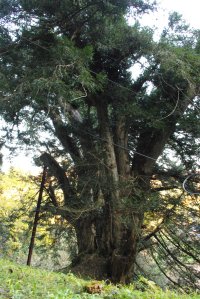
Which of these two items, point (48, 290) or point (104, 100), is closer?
point (48, 290)

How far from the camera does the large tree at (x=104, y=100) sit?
5.14 meters

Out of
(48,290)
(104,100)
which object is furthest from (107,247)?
(48,290)

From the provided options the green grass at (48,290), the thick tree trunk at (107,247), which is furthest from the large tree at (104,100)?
the green grass at (48,290)

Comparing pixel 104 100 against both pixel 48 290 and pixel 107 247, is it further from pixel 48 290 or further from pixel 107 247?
pixel 48 290

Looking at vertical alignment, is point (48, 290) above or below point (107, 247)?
below

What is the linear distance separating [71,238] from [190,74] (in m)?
6.15

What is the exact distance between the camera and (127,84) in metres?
7.85

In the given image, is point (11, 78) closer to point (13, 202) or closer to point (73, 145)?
point (73, 145)

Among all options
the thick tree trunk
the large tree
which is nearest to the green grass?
the large tree

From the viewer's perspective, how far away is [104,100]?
7773 millimetres

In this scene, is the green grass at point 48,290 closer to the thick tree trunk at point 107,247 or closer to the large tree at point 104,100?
the large tree at point 104,100

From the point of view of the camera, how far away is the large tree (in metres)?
5.14

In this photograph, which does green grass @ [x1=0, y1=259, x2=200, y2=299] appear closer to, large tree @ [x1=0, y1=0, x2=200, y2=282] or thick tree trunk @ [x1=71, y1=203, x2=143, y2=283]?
large tree @ [x1=0, y1=0, x2=200, y2=282]

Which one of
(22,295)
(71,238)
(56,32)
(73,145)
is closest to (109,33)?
(56,32)
